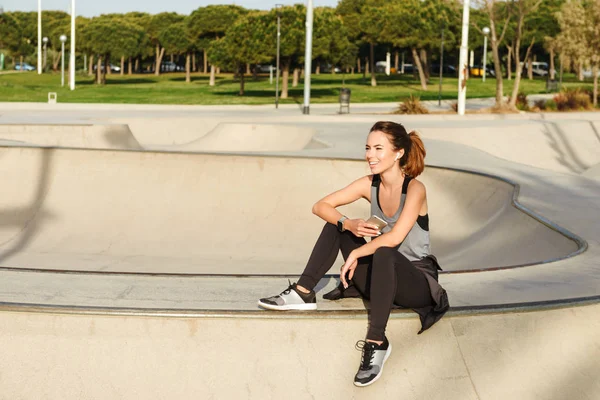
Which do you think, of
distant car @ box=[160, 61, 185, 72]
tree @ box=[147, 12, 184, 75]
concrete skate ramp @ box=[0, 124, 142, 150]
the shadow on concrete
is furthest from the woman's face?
distant car @ box=[160, 61, 185, 72]

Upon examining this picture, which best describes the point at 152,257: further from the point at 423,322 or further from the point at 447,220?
the point at 423,322

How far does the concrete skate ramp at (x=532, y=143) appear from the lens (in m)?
20.5

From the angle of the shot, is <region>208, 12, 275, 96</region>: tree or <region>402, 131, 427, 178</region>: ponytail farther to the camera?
<region>208, 12, 275, 96</region>: tree

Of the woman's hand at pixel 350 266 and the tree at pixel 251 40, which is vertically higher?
the tree at pixel 251 40

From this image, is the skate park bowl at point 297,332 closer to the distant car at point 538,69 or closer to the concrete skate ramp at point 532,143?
the concrete skate ramp at point 532,143

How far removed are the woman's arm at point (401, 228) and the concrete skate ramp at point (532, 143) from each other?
15.7m

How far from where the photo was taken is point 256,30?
4359 centimetres

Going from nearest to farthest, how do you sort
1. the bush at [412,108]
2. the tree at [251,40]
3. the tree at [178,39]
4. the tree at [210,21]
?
the bush at [412,108] → the tree at [251,40] → the tree at [210,21] → the tree at [178,39]

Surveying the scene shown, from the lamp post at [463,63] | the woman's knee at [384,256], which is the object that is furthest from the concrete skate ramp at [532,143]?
the woman's knee at [384,256]

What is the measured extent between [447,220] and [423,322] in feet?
23.0

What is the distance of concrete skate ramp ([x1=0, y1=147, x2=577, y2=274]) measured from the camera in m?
10.6

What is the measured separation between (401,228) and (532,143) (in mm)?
17195

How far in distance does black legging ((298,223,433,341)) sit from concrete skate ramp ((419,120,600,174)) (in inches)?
614

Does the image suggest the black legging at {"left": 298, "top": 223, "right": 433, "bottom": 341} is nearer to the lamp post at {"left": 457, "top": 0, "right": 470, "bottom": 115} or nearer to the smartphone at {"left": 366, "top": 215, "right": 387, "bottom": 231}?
the smartphone at {"left": 366, "top": 215, "right": 387, "bottom": 231}
